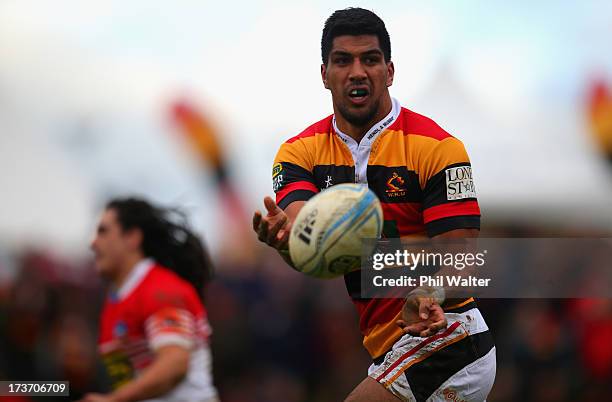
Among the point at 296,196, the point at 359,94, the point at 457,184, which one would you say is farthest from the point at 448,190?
the point at 296,196

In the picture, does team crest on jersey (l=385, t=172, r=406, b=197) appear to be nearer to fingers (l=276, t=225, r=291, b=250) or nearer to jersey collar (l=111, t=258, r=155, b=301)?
fingers (l=276, t=225, r=291, b=250)

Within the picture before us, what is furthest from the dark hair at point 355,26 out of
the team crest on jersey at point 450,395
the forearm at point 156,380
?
the forearm at point 156,380

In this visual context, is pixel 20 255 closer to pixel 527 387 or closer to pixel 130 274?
pixel 130 274

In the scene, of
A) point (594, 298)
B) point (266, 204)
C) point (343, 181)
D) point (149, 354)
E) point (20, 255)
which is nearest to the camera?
point (266, 204)

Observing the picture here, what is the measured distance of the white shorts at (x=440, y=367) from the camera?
5.32 meters

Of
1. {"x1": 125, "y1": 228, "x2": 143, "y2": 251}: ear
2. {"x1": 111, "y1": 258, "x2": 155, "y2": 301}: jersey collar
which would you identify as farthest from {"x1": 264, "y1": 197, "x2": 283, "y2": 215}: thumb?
{"x1": 125, "y1": 228, "x2": 143, "y2": 251}: ear

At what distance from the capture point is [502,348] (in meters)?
9.96

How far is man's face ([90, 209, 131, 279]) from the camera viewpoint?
271 inches

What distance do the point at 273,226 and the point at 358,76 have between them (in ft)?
2.97

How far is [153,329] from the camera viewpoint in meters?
6.28

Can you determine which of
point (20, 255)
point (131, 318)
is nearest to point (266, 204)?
point (131, 318)

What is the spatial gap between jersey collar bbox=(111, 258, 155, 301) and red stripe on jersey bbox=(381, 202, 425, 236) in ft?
6.39

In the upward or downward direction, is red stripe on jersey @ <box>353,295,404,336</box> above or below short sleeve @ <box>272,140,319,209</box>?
below

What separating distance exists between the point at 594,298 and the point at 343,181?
15.4ft
